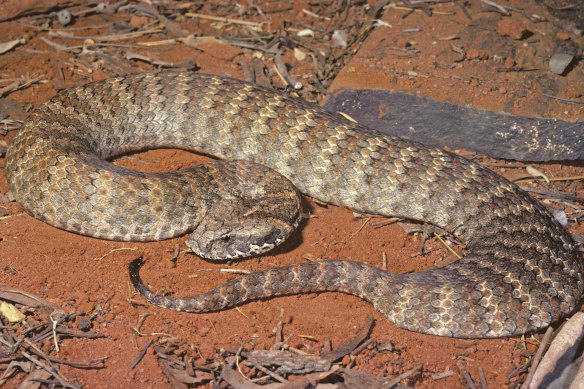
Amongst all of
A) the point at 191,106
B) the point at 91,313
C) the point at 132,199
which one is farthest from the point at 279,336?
the point at 191,106

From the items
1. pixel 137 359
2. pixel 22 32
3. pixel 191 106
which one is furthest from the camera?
pixel 22 32

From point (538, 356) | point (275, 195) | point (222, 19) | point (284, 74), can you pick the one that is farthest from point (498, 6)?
point (538, 356)

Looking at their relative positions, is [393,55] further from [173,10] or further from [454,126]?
[173,10]

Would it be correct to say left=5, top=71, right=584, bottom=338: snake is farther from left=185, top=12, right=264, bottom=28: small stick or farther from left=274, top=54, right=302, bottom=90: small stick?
left=185, top=12, right=264, bottom=28: small stick

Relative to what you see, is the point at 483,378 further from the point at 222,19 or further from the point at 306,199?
the point at 222,19

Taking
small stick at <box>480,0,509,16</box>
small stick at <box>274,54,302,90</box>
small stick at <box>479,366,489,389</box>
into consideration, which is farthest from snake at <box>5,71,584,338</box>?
small stick at <box>480,0,509,16</box>

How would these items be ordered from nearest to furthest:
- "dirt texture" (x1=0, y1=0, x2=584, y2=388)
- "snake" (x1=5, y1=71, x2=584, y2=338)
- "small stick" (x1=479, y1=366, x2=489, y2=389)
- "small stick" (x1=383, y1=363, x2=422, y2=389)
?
1. "small stick" (x1=383, y1=363, x2=422, y2=389)
2. "small stick" (x1=479, y1=366, x2=489, y2=389)
3. "dirt texture" (x1=0, y1=0, x2=584, y2=388)
4. "snake" (x1=5, y1=71, x2=584, y2=338)
